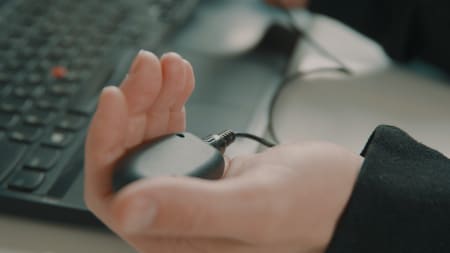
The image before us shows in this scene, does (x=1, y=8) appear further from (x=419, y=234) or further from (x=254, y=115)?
(x=419, y=234)

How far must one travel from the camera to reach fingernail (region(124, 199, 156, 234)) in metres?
0.23

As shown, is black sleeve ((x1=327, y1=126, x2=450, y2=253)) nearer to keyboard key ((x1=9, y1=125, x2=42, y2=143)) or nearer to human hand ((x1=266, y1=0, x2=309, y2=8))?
keyboard key ((x1=9, y1=125, x2=42, y2=143))

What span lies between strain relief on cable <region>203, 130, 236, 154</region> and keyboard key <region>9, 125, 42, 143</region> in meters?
0.12

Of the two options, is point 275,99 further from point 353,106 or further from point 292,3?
point 292,3

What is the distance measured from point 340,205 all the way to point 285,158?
0.12 ft

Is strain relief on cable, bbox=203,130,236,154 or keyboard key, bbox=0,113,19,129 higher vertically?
strain relief on cable, bbox=203,130,236,154

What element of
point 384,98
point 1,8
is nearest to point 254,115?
point 384,98

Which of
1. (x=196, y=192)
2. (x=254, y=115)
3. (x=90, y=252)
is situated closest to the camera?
(x=196, y=192)

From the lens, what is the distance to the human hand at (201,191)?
24 cm

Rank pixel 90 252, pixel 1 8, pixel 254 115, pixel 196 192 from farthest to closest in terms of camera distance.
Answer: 1. pixel 1 8
2. pixel 254 115
3. pixel 90 252
4. pixel 196 192

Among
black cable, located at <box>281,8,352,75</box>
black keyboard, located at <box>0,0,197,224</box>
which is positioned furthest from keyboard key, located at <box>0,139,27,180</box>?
black cable, located at <box>281,8,352,75</box>

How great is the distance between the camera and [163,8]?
2.03ft

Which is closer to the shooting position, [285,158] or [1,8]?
[285,158]

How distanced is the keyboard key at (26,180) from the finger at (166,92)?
9 cm
